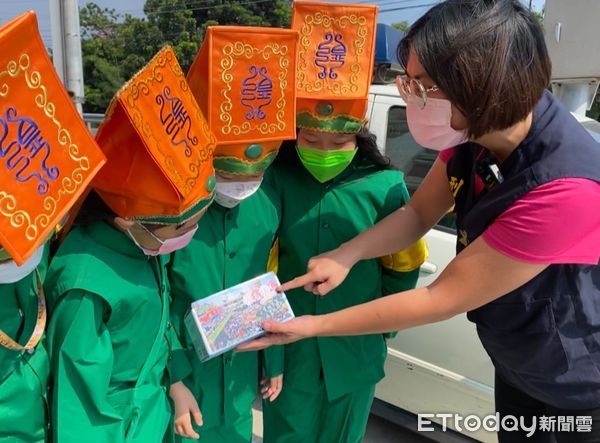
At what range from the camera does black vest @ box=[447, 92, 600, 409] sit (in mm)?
1247

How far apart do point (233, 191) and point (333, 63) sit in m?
0.51

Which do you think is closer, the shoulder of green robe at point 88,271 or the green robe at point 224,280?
the shoulder of green robe at point 88,271

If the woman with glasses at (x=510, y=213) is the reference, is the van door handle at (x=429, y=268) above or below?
below

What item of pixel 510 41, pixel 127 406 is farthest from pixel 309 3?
pixel 127 406

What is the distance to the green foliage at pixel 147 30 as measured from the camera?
23.7 meters

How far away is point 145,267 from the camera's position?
4.74 feet

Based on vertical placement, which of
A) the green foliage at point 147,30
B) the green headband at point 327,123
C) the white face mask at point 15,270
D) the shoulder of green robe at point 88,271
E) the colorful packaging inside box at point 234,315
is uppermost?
the green headband at point 327,123

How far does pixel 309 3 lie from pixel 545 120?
0.75 m

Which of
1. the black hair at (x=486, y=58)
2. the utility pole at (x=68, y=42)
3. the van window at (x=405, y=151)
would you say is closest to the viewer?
the black hair at (x=486, y=58)

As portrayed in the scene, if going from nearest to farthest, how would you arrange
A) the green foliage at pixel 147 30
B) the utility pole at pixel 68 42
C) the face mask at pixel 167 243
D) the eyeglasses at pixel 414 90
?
the eyeglasses at pixel 414 90, the face mask at pixel 167 243, the utility pole at pixel 68 42, the green foliage at pixel 147 30

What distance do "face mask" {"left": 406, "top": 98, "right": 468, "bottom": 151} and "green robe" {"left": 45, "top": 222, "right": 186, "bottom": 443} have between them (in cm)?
78

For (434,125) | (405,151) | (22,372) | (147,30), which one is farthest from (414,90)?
(147,30)

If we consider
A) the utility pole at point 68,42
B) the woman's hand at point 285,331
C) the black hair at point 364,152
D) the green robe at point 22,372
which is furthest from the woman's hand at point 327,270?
the utility pole at point 68,42

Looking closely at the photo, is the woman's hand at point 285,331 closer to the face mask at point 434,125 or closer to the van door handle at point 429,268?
the face mask at point 434,125
